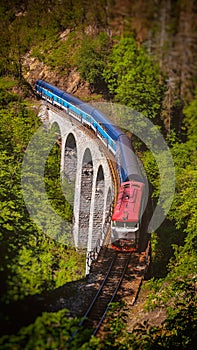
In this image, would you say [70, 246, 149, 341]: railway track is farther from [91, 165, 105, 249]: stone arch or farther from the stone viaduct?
[91, 165, 105, 249]: stone arch

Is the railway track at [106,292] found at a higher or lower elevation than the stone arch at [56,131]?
lower

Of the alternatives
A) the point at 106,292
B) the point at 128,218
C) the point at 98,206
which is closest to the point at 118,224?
the point at 128,218

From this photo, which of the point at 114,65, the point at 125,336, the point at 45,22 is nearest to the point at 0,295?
the point at 125,336

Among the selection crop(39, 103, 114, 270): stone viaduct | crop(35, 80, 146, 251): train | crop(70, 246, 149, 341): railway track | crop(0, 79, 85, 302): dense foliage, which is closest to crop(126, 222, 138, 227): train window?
crop(35, 80, 146, 251): train

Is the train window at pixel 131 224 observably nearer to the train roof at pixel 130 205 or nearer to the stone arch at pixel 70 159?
the train roof at pixel 130 205

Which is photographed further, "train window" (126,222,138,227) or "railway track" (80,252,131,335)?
"train window" (126,222,138,227)

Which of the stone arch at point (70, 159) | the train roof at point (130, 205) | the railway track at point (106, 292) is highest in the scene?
the stone arch at point (70, 159)

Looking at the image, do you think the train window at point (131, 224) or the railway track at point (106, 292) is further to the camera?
the train window at point (131, 224)

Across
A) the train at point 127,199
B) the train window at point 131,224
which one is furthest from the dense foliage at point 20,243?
the train window at point 131,224
